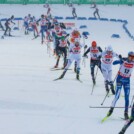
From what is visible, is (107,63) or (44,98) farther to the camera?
(107,63)

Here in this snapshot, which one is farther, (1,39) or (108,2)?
(108,2)

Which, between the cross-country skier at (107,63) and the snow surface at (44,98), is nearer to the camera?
the snow surface at (44,98)

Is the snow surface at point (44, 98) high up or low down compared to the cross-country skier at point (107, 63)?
down

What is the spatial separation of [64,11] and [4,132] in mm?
32911

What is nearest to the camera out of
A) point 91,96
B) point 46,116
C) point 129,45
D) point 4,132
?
point 4,132

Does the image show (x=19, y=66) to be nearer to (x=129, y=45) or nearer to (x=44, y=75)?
(x=44, y=75)

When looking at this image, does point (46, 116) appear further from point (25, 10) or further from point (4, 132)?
point (25, 10)

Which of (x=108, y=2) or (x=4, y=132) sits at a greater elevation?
(x=108, y=2)

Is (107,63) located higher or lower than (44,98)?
higher

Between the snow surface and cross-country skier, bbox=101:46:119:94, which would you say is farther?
cross-country skier, bbox=101:46:119:94

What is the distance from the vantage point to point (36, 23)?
108 feet

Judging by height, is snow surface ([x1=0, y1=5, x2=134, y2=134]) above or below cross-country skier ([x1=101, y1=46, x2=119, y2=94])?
below

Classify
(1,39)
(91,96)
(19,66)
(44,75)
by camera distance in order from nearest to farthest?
(91,96)
(44,75)
(19,66)
(1,39)

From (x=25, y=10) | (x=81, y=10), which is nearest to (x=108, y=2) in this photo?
(x=81, y=10)
